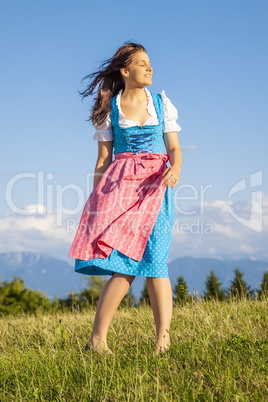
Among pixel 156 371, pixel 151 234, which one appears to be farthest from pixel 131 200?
pixel 156 371

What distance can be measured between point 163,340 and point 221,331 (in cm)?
55

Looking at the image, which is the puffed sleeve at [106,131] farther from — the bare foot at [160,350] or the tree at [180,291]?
the bare foot at [160,350]

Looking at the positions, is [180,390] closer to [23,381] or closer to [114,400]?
[114,400]

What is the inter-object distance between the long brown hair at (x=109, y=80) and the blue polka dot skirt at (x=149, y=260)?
1.07 metres

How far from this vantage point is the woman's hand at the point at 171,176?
3.81 metres

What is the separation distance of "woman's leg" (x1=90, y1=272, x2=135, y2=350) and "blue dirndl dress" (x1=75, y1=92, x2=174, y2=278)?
89mm

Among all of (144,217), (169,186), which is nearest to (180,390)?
(144,217)

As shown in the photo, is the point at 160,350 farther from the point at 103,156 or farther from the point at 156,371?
the point at 103,156

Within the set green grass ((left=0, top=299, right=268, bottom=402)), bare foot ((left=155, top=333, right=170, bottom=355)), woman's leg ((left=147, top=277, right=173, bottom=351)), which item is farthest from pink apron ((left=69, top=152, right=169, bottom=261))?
green grass ((left=0, top=299, right=268, bottom=402))

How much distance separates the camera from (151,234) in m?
3.81

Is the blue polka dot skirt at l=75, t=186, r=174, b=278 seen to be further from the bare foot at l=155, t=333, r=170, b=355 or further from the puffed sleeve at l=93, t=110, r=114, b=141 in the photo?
the puffed sleeve at l=93, t=110, r=114, b=141

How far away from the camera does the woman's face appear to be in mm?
4168

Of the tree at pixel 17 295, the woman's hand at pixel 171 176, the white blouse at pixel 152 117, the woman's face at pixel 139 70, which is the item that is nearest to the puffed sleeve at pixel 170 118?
the white blouse at pixel 152 117

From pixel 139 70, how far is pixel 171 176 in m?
1.03
